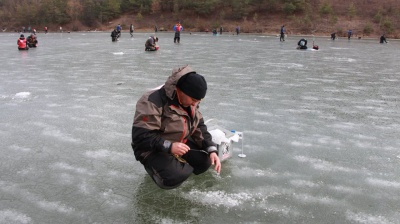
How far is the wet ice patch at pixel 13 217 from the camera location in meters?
3.03

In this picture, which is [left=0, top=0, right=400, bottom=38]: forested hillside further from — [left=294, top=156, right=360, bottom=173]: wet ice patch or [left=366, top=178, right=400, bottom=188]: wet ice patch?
[left=366, top=178, right=400, bottom=188]: wet ice patch

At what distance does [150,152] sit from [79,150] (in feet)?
6.17

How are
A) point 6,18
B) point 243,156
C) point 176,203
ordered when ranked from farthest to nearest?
1. point 6,18
2. point 243,156
3. point 176,203

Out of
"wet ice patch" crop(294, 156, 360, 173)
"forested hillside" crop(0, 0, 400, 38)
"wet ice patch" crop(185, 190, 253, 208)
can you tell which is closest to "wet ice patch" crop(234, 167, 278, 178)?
"wet ice patch" crop(185, 190, 253, 208)

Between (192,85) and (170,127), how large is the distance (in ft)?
1.57

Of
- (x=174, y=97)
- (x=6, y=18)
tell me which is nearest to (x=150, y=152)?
(x=174, y=97)

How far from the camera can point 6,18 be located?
10369cm

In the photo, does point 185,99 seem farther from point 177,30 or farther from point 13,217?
point 177,30

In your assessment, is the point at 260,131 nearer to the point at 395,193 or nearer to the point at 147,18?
the point at 395,193

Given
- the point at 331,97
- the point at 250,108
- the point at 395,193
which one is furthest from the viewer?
the point at 331,97

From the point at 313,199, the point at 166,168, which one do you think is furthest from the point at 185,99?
the point at 313,199

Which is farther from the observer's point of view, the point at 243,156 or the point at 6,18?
the point at 6,18

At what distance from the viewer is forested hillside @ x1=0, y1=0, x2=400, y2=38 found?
54.1 m

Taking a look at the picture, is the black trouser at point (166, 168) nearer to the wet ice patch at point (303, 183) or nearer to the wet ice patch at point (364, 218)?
the wet ice patch at point (303, 183)
